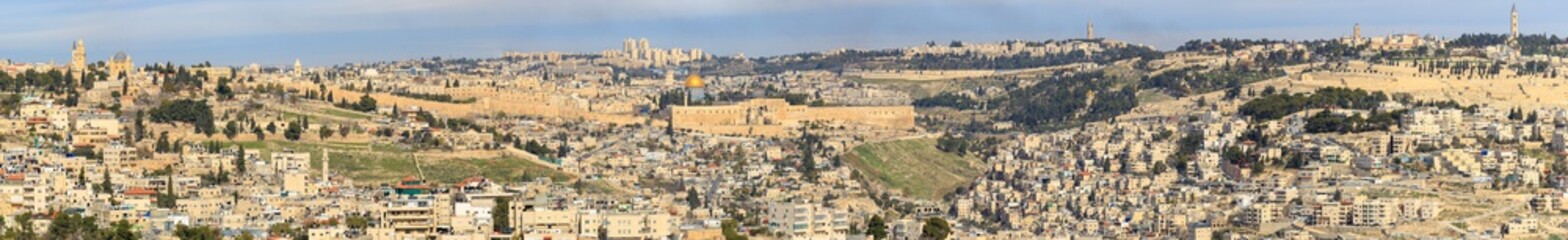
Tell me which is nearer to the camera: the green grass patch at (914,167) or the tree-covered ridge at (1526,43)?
the green grass patch at (914,167)

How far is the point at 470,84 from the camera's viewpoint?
95.7 m

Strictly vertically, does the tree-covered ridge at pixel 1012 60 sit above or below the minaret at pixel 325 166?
above

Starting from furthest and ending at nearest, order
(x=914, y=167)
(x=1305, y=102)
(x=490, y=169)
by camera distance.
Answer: (x=1305, y=102)
(x=914, y=167)
(x=490, y=169)

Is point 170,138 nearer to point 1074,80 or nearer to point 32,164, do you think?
point 32,164

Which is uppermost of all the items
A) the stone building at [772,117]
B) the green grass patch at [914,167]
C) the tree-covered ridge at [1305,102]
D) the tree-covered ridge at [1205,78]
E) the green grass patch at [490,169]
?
the tree-covered ridge at [1205,78]

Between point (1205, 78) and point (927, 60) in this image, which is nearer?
point (1205, 78)

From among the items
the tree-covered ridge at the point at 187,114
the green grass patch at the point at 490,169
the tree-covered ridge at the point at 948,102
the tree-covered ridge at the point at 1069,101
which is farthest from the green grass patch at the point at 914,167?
the tree-covered ridge at the point at 948,102

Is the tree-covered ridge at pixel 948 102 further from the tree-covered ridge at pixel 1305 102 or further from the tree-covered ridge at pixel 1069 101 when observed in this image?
the tree-covered ridge at pixel 1305 102

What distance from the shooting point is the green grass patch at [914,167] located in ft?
260

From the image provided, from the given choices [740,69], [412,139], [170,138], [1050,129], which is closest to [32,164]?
[170,138]

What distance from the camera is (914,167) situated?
274ft

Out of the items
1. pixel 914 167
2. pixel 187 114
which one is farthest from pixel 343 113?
pixel 914 167

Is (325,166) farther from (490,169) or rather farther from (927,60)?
(927,60)

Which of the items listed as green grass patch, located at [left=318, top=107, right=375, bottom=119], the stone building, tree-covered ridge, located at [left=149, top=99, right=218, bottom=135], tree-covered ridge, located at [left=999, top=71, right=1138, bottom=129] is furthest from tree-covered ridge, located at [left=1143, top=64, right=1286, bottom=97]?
tree-covered ridge, located at [left=149, top=99, right=218, bottom=135]
